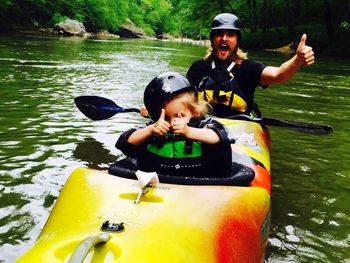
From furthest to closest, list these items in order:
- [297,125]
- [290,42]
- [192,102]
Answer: [290,42] → [297,125] → [192,102]

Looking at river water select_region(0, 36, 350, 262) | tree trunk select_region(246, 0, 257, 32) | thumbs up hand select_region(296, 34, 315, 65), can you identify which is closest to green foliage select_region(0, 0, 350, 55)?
tree trunk select_region(246, 0, 257, 32)

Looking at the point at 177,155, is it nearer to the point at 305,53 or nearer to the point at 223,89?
the point at 305,53

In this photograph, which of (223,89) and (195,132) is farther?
(223,89)

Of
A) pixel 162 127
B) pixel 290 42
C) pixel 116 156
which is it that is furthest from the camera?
pixel 290 42

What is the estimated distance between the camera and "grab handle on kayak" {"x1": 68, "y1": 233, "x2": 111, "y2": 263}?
5.03 feet

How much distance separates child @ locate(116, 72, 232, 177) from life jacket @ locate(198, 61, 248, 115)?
164cm

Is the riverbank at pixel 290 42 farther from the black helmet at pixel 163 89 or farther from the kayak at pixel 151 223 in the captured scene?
the kayak at pixel 151 223

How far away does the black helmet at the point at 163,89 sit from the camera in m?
2.65

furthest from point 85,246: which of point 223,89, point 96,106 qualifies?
point 96,106

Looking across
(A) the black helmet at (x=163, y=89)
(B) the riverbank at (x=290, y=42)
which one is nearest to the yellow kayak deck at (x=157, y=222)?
(A) the black helmet at (x=163, y=89)

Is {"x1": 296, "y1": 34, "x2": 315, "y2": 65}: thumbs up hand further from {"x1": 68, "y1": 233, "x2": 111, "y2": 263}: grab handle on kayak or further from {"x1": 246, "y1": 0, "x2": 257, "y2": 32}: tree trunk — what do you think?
{"x1": 246, "y1": 0, "x2": 257, "y2": 32}: tree trunk

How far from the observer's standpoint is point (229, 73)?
441 centimetres

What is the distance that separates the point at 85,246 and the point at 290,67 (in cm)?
282

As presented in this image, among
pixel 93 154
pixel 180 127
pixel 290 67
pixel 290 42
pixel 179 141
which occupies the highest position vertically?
pixel 290 67
